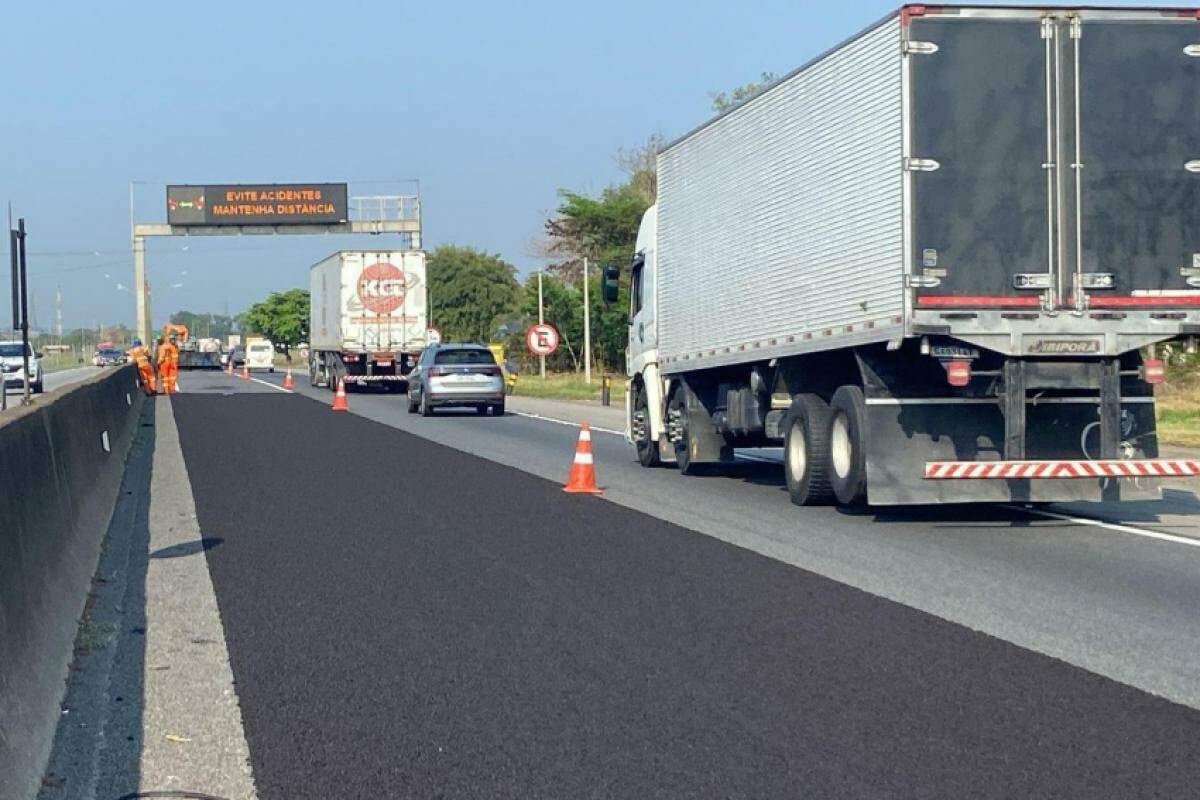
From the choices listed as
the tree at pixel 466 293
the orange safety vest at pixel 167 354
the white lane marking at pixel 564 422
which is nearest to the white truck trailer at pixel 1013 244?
the white lane marking at pixel 564 422

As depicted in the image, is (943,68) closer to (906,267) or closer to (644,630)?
(906,267)

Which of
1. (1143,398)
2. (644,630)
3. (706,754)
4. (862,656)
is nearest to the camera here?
(706,754)

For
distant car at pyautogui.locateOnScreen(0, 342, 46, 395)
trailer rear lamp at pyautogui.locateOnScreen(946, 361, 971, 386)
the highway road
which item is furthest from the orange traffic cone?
distant car at pyautogui.locateOnScreen(0, 342, 46, 395)

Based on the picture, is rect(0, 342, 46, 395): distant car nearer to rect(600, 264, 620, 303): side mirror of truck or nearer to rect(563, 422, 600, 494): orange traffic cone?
rect(600, 264, 620, 303): side mirror of truck

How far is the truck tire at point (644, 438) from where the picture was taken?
2094 centimetres

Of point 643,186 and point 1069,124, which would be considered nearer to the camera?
point 1069,124

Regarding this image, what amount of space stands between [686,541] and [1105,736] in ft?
21.6

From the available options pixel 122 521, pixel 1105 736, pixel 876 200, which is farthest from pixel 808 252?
pixel 1105 736

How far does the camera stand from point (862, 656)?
8.33 metres

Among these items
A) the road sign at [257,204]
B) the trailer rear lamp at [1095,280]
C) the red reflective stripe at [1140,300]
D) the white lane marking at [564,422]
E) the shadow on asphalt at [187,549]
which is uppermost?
the road sign at [257,204]

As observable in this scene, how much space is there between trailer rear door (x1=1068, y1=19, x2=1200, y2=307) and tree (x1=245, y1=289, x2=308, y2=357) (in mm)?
145695

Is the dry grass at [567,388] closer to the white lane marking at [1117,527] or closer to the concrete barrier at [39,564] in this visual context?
the white lane marking at [1117,527]

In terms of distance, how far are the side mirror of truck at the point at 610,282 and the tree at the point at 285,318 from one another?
450 feet

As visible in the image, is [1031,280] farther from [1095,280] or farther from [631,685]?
[631,685]
